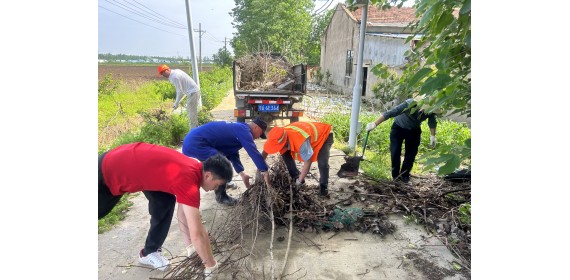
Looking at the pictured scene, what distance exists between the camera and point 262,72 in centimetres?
1003

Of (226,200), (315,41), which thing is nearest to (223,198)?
(226,200)

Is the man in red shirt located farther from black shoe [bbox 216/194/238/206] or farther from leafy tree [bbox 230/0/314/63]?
leafy tree [bbox 230/0/314/63]

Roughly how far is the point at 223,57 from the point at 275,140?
1485 inches

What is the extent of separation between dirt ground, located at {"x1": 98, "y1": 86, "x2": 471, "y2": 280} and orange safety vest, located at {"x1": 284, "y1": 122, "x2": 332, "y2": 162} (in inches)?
39.9

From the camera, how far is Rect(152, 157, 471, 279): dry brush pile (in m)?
3.08

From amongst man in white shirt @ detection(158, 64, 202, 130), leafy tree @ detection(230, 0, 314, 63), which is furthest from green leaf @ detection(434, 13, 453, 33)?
leafy tree @ detection(230, 0, 314, 63)

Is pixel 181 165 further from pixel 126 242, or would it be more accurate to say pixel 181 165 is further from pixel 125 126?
pixel 125 126

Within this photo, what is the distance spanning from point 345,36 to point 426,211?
18.1 metres

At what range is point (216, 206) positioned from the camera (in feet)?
14.1

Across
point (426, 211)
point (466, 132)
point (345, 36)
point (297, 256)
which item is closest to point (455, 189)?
point (426, 211)

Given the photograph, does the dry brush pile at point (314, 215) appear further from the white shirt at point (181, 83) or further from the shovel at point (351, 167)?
the white shirt at point (181, 83)

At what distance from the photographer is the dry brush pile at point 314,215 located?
10.1 ft

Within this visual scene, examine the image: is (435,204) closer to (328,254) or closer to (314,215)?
(314,215)

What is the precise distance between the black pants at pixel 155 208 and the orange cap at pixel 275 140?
55.0 inches
